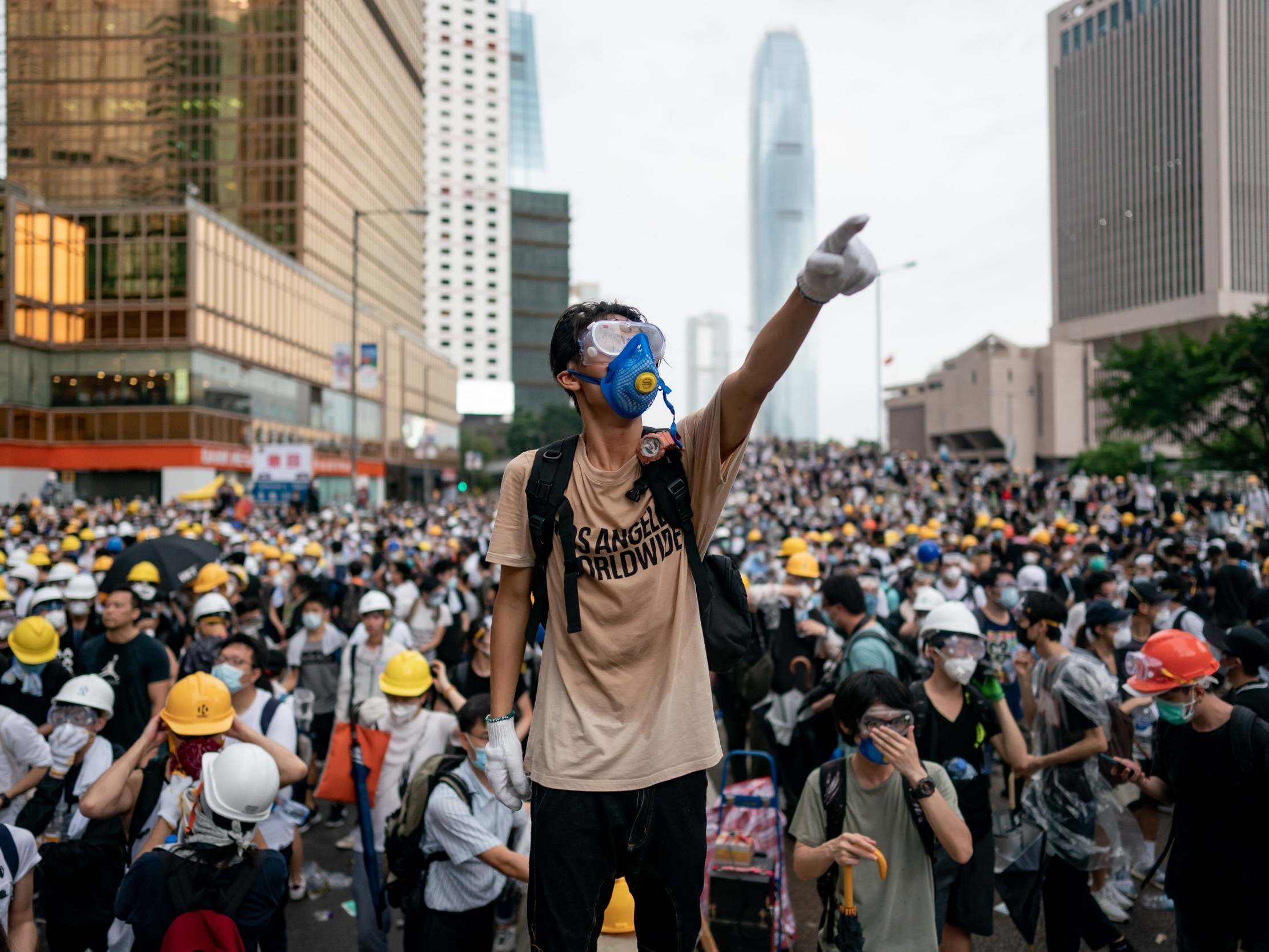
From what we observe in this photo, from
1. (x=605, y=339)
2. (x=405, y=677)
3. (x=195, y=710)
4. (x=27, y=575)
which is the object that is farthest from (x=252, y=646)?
(x=27, y=575)

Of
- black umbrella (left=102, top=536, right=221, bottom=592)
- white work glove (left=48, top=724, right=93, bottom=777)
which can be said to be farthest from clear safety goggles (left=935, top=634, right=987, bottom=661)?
black umbrella (left=102, top=536, right=221, bottom=592)

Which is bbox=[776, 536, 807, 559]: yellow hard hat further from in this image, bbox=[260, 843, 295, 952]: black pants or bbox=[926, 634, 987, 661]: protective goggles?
bbox=[260, 843, 295, 952]: black pants

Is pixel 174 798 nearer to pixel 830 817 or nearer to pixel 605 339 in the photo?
pixel 830 817

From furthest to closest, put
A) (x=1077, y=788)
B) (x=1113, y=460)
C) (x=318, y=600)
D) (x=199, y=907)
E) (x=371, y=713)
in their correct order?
(x=1113, y=460), (x=318, y=600), (x=371, y=713), (x=1077, y=788), (x=199, y=907)

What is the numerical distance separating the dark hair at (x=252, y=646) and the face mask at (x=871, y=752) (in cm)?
359

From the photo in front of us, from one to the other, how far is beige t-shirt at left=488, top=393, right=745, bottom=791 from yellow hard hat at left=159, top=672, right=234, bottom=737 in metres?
2.40

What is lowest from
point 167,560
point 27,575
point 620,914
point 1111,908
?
point 1111,908

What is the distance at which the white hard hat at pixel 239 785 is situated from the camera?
342 cm

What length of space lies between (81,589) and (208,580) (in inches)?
47.0

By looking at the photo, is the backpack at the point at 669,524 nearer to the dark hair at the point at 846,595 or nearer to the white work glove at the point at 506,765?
the white work glove at the point at 506,765

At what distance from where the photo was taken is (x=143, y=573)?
9.32m

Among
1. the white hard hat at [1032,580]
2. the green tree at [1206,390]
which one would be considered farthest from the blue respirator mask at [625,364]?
the green tree at [1206,390]

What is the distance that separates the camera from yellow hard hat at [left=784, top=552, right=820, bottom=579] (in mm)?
7539

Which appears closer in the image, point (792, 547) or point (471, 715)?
point (471, 715)
